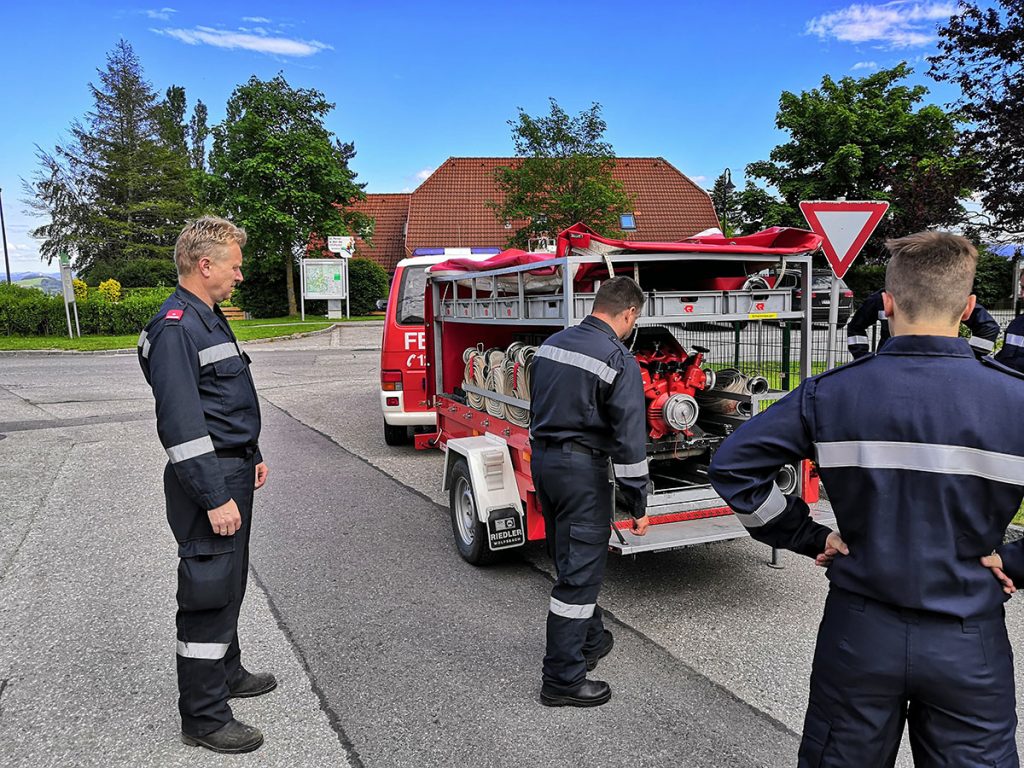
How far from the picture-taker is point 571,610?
3471 millimetres

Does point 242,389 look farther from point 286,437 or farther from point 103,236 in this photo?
point 103,236

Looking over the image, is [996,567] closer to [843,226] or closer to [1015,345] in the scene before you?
[1015,345]

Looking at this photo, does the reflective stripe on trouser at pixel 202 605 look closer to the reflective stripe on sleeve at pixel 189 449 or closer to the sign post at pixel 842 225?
the reflective stripe on sleeve at pixel 189 449

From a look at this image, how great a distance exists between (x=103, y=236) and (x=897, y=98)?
5130 centimetres

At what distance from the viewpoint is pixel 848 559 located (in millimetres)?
1998

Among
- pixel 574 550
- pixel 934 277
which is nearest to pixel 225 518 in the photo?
pixel 574 550

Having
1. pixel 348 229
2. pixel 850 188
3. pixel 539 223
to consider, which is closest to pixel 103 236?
pixel 348 229

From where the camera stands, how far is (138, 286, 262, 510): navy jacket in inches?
117

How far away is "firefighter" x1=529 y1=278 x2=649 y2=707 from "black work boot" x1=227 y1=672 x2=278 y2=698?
4.34ft

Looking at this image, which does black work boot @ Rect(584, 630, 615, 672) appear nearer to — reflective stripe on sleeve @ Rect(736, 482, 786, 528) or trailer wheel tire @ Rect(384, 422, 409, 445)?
reflective stripe on sleeve @ Rect(736, 482, 786, 528)

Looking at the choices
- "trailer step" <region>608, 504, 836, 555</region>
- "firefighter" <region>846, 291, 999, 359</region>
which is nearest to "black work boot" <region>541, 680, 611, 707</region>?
"trailer step" <region>608, 504, 836, 555</region>

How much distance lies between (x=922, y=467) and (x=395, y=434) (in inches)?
313

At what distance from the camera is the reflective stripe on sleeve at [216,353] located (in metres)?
3.10

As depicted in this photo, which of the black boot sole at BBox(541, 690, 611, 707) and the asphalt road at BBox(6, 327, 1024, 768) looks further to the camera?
the black boot sole at BBox(541, 690, 611, 707)
